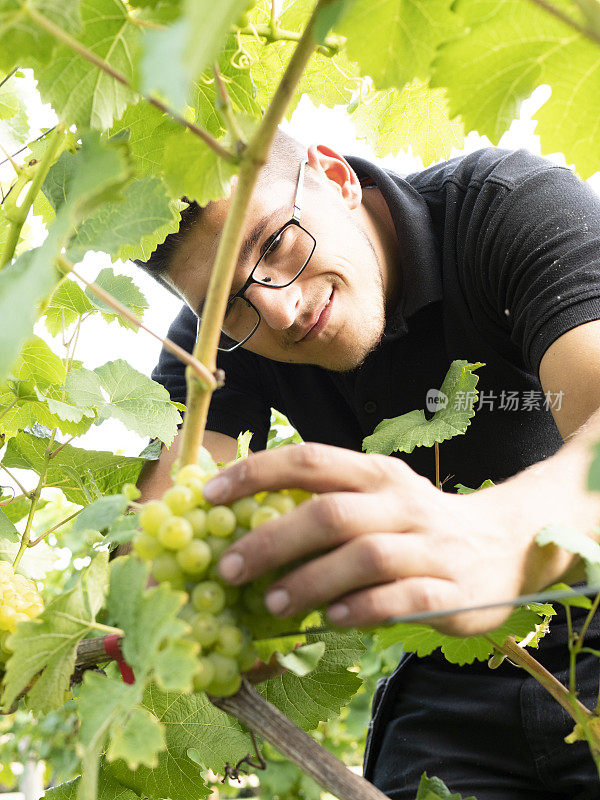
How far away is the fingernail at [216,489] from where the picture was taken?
2.12ft

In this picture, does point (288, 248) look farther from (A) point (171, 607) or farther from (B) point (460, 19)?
(A) point (171, 607)

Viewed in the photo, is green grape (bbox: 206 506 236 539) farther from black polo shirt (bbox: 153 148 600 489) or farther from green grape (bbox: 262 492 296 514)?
black polo shirt (bbox: 153 148 600 489)

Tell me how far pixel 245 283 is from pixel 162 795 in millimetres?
1157

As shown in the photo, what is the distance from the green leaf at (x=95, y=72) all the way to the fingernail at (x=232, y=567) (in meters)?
0.59

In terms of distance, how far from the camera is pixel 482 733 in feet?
6.20

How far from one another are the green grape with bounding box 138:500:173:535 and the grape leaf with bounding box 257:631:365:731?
0.61 metres

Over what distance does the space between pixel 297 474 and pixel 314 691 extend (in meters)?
0.65

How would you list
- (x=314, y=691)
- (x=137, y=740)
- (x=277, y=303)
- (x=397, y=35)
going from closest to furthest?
(x=137, y=740) < (x=397, y=35) < (x=314, y=691) < (x=277, y=303)

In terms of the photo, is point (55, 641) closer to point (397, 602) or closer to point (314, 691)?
point (397, 602)

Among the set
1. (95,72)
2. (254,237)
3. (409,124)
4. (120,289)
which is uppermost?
(95,72)

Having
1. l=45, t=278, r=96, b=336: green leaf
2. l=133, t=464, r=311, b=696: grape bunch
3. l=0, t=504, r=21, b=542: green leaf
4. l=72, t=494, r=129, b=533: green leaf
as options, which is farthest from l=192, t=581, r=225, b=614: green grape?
l=45, t=278, r=96, b=336: green leaf

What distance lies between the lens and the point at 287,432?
306 centimetres

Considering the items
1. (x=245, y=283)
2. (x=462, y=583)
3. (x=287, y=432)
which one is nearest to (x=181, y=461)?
(x=462, y=583)

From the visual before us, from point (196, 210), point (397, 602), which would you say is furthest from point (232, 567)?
point (196, 210)
